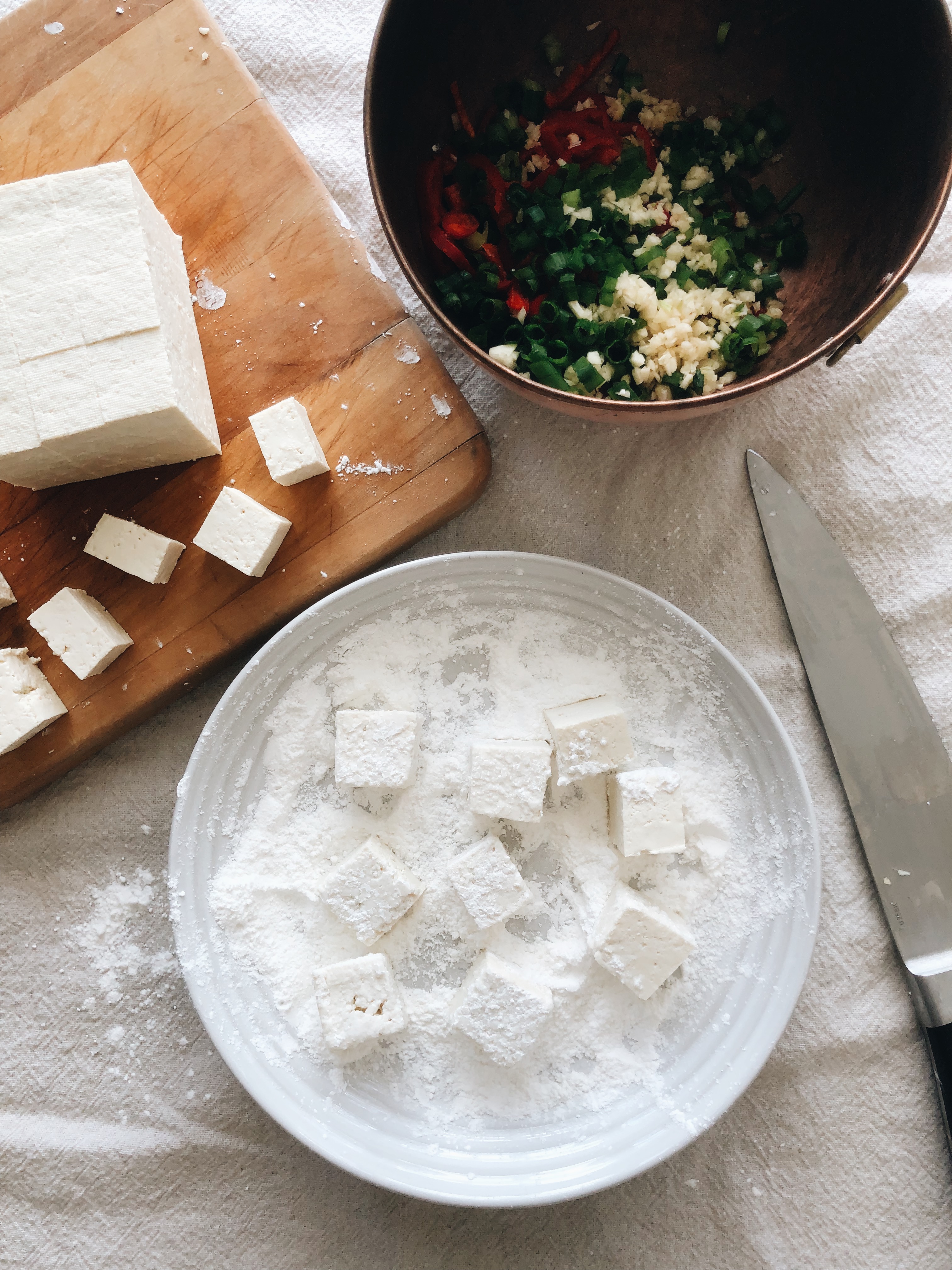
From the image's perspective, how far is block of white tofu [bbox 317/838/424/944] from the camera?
143 centimetres

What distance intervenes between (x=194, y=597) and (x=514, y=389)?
71 centimetres

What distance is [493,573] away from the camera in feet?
5.05

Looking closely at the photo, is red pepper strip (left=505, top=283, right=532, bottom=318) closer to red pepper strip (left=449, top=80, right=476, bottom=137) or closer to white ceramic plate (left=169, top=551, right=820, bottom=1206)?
red pepper strip (left=449, top=80, right=476, bottom=137)

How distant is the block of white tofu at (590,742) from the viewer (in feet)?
4.70

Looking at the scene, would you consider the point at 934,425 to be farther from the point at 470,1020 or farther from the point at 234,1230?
the point at 234,1230

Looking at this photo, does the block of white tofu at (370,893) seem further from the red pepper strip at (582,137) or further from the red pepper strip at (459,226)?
the red pepper strip at (582,137)

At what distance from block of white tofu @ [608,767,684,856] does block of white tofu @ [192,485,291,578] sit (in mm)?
761

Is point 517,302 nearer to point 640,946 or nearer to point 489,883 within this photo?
point 489,883

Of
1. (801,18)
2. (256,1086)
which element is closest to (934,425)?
(801,18)

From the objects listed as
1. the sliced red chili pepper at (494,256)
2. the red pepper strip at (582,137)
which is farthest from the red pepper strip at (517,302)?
the red pepper strip at (582,137)

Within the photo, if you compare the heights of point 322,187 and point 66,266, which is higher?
point 66,266

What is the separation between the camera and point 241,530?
1469 mm

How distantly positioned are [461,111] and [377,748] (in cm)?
118

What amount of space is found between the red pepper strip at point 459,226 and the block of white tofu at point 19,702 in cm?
111
